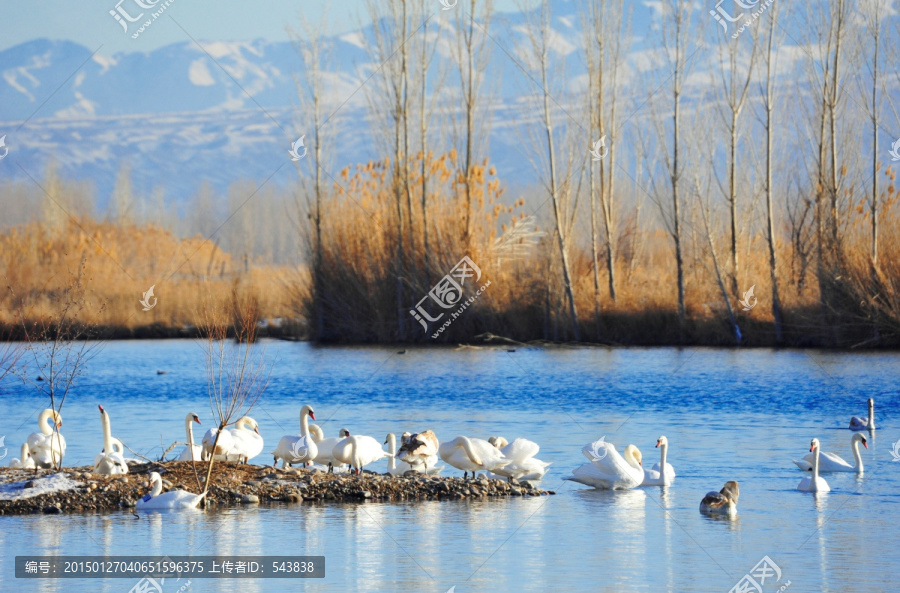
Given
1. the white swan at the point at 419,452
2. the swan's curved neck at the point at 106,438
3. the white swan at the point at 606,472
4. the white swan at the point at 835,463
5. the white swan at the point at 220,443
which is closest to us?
the white swan at the point at 220,443

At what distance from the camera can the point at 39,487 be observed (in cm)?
1217

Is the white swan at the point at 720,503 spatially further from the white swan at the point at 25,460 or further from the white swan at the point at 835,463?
the white swan at the point at 25,460

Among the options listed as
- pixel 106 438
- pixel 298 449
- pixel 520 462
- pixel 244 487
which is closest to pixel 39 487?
pixel 106 438

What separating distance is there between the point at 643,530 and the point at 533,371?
20.3m

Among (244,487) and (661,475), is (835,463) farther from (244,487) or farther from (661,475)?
(244,487)

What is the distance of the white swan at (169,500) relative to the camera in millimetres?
11703

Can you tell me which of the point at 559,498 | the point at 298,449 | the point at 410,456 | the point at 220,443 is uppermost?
the point at 220,443

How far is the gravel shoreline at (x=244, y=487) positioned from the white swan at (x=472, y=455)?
0.19 m

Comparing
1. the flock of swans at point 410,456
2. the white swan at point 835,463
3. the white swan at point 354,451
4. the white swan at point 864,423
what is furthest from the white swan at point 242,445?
the white swan at point 864,423

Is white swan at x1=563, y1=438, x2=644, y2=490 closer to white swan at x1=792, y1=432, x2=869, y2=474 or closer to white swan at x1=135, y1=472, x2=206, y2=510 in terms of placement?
white swan at x1=792, y1=432, x2=869, y2=474

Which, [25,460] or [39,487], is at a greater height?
[25,460]

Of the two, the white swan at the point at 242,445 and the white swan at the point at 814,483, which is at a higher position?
the white swan at the point at 242,445

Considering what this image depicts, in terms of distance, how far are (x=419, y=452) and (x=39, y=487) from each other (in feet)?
14.0

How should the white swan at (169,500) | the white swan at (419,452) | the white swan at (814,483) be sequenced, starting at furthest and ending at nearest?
1. the white swan at (419,452)
2. the white swan at (814,483)
3. the white swan at (169,500)
